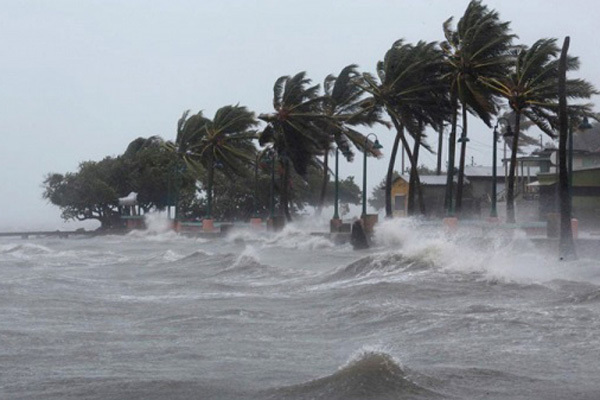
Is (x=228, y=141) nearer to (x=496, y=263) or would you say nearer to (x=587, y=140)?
(x=587, y=140)

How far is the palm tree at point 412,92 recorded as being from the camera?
1734 inches

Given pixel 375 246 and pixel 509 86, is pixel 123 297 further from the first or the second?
pixel 509 86

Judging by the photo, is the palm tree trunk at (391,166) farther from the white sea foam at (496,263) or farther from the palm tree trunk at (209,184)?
the white sea foam at (496,263)

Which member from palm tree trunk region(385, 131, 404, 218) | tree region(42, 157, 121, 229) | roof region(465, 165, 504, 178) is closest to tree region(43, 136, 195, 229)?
tree region(42, 157, 121, 229)

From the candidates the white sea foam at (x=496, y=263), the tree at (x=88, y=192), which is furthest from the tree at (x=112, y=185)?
the white sea foam at (x=496, y=263)

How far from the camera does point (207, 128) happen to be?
6003 centimetres

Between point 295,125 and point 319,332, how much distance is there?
137 ft

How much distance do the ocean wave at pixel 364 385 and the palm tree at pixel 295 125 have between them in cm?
4458

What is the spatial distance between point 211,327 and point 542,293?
A: 5203 millimetres

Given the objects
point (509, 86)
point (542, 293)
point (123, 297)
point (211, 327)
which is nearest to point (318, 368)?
point (211, 327)

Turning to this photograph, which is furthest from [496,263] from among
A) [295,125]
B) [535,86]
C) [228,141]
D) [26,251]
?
[228,141]

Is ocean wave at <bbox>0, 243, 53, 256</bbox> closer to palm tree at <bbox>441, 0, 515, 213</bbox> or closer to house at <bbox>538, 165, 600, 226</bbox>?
palm tree at <bbox>441, 0, 515, 213</bbox>

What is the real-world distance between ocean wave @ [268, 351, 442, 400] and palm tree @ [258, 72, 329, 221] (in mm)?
44578

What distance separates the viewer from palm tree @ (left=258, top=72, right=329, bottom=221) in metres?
52.9
